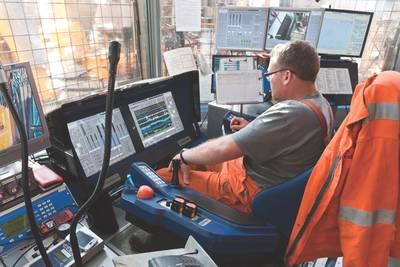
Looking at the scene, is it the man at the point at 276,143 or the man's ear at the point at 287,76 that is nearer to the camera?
the man at the point at 276,143

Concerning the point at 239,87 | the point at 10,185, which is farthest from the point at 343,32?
the point at 10,185

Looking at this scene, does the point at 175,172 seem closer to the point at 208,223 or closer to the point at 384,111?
the point at 208,223

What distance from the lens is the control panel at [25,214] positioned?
2.81 ft

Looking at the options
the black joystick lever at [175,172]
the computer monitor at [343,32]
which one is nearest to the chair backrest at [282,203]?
the black joystick lever at [175,172]

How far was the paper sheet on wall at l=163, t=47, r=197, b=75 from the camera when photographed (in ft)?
6.61

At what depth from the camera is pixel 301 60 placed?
120 cm

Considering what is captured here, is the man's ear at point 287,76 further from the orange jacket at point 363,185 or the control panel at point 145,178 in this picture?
the control panel at point 145,178

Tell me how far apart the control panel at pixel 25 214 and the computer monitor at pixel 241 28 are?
5.44ft

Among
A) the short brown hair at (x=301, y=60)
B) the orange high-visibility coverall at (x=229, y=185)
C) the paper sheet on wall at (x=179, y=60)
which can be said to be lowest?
the orange high-visibility coverall at (x=229, y=185)

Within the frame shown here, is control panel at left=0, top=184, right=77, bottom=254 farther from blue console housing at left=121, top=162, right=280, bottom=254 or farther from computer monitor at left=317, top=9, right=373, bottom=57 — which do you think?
computer monitor at left=317, top=9, right=373, bottom=57

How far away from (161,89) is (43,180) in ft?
2.73

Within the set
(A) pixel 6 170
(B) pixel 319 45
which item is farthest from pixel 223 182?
(B) pixel 319 45

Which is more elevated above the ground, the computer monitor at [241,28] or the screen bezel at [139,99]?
the computer monitor at [241,28]

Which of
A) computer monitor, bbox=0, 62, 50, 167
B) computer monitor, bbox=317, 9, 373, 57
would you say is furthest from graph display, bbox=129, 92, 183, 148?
computer monitor, bbox=317, 9, 373, 57
